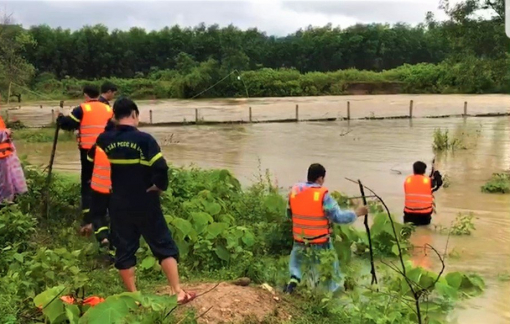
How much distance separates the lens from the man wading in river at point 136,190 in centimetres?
449

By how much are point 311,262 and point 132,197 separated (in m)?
1.95

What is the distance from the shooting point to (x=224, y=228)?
6496 millimetres

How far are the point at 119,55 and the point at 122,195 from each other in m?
84.7

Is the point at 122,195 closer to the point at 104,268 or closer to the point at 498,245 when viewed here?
the point at 104,268

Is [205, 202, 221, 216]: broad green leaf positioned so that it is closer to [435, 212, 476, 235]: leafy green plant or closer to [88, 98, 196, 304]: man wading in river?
[88, 98, 196, 304]: man wading in river

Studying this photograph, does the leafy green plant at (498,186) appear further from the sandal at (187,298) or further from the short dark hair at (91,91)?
the sandal at (187,298)

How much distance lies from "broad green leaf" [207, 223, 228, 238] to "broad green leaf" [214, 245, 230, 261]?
0.51 feet

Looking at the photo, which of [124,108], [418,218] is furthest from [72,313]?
[418,218]

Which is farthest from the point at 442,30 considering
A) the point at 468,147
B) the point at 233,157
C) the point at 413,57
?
the point at 413,57

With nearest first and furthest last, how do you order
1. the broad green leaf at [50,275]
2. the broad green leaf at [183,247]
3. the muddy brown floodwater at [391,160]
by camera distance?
the broad green leaf at [50,275] → the broad green leaf at [183,247] → the muddy brown floodwater at [391,160]

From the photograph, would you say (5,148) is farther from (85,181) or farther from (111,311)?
(111,311)

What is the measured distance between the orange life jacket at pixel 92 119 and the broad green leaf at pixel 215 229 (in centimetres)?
157

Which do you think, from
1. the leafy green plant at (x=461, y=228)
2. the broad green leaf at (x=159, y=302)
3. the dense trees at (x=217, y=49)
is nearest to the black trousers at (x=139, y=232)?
the broad green leaf at (x=159, y=302)

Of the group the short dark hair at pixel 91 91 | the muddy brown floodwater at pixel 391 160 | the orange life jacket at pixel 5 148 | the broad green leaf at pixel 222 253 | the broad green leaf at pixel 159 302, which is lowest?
the muddy brown floodwater at pixel 391 160
